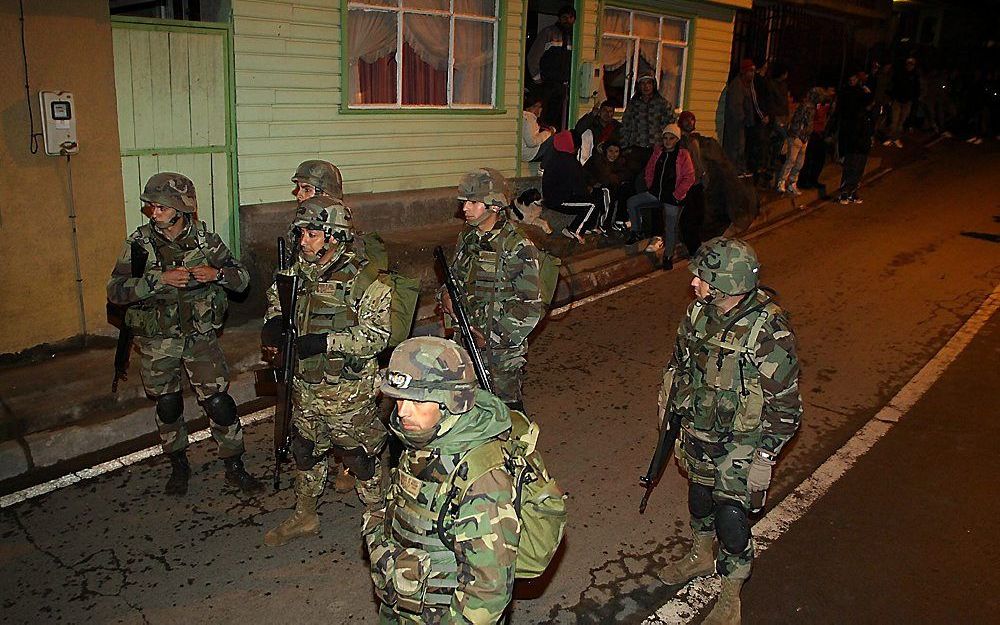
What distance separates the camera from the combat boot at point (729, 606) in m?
4.32

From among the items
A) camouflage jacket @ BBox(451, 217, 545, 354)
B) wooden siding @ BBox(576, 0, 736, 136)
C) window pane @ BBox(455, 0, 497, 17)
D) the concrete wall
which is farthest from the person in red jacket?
the concrete wall

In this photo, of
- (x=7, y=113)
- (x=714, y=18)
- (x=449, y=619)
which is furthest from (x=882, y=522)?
(x=714, y=18)

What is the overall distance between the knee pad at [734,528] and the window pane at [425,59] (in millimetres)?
8275

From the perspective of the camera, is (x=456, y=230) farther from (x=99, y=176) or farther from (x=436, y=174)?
(x=99, y=176)

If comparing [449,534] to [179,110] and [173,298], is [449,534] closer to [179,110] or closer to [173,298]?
[173,298]

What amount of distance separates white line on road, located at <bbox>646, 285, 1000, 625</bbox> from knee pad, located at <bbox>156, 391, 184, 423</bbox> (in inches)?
129

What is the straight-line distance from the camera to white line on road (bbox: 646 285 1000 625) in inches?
181

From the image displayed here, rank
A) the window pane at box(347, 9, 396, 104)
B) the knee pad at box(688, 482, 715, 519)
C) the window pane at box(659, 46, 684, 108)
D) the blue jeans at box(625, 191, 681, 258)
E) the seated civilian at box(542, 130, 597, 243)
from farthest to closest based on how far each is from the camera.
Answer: the window pane at box(659, 46, 684, 108) < the blue jeans at box(625, 191, 681, 258) < the seated civilian at box(542, 130, 597, 243) < the window pane at box(347, 9, 396, 104) < the knee pad at box(688, 482, 715, 519)

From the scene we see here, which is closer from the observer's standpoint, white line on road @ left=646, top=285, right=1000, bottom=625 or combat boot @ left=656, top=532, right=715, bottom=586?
white line on road @ left=646, top=285, right=1000, bottom=625

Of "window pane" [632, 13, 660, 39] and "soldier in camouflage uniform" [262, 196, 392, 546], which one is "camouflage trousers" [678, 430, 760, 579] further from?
"window pane" [632, 13, 660, 39]

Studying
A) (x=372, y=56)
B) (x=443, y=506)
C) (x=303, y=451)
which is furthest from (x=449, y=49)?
(x=443, y=506)

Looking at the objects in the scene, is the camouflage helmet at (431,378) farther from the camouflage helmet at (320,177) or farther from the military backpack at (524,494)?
the camouflage helmet at (320,177)

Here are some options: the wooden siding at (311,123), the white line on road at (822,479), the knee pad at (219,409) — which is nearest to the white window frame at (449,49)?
the wooden siding at (311,123)

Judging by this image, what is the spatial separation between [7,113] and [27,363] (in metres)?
2.12
